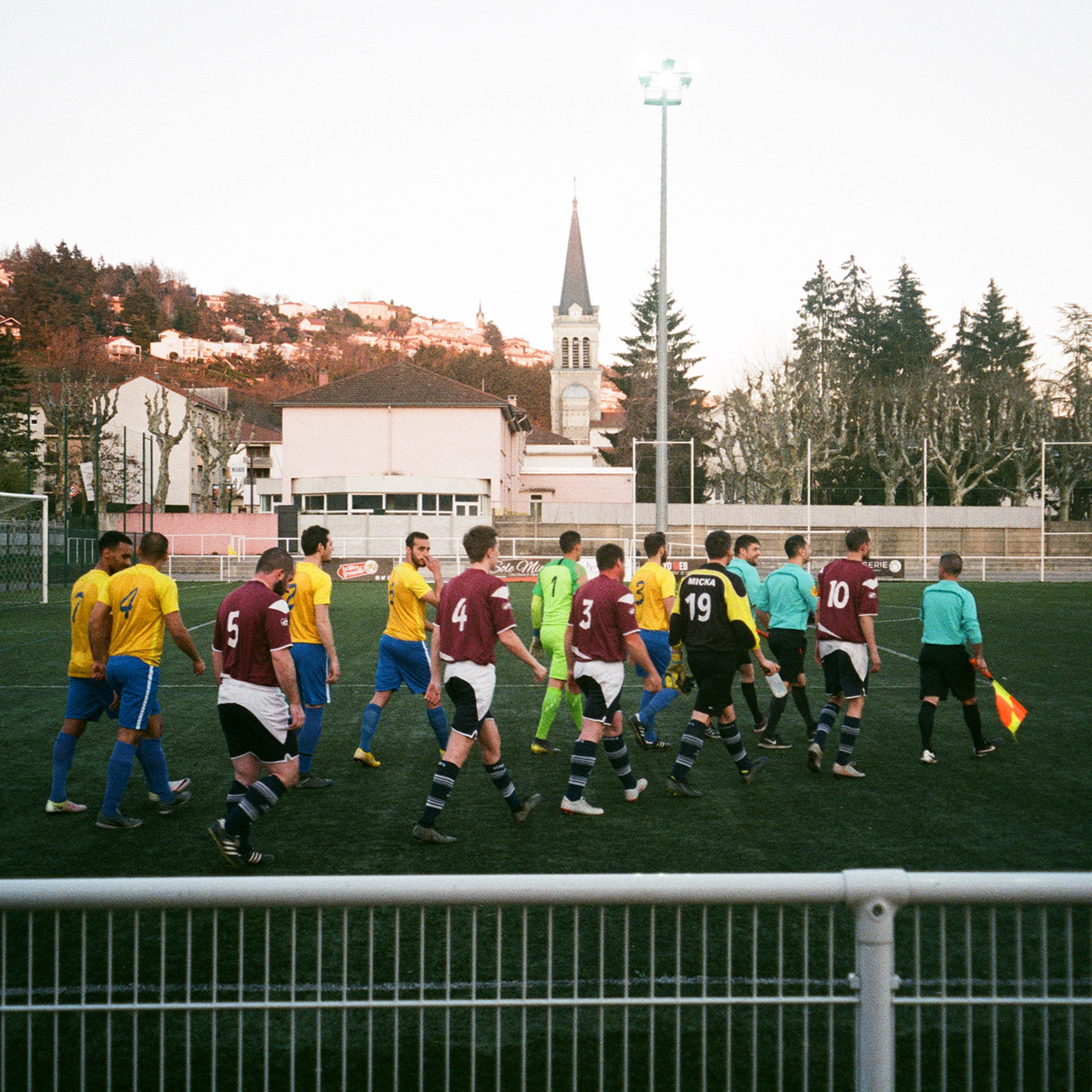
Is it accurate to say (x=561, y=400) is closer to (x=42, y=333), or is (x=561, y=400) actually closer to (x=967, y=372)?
(x=967, y=372)

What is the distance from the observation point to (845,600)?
8039 mm

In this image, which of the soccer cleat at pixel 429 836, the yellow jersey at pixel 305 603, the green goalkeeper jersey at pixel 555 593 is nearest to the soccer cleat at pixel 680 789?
the soccer cleat at pixel 429 836

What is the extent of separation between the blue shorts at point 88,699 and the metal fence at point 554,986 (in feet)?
6.74

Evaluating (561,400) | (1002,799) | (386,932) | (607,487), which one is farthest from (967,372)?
(386,932)

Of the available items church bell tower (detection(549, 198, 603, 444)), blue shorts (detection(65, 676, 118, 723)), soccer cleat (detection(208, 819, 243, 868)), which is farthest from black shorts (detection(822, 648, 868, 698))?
church bell tower (detection(549, 198, 603, 444))

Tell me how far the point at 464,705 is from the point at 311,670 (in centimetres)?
218

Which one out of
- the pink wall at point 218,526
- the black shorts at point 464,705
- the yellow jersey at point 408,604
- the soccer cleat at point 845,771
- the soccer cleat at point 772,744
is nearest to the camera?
the black shorts at point 464,705

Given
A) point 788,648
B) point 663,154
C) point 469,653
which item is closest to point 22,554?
point 663,154

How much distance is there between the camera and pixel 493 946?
443 cm

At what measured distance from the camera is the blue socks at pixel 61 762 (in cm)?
689

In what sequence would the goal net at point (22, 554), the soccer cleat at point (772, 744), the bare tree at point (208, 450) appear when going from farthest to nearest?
the bare tree at point (208, 450) < the goal net at point (22, 554) < the soccer cleat at point (772, 744)

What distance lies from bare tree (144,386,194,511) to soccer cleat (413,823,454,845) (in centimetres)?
3695

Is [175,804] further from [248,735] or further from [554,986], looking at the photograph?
[554,986]

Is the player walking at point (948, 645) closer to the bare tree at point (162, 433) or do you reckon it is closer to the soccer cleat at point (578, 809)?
the soccer cleat at point (578, 809)
